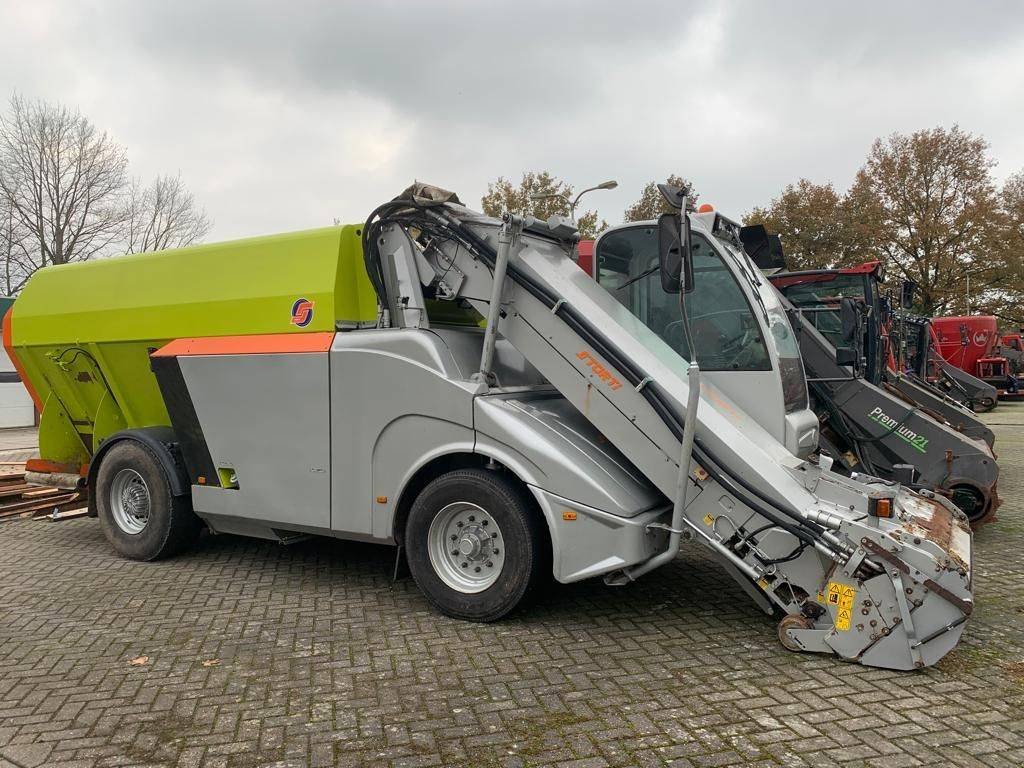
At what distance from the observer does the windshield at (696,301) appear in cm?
510

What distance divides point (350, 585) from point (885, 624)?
11.8ft

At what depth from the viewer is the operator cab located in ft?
16.5

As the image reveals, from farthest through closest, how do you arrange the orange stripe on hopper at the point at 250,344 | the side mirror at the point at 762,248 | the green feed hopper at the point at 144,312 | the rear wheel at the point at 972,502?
the rear wheel at the point at 972,502 → the side mirror at the point at 762,248 → the green feed hopper at the point at 144,312 → the orange stripe on hopper at the point at 250,344

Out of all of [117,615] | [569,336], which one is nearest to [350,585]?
[117,615]

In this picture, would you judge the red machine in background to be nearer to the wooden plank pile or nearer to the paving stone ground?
the paving stone ground

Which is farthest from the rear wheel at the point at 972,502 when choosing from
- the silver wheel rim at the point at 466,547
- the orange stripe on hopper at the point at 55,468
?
the orange stripe on hopper at the point at 55,468

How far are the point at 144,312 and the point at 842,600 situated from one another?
558cm

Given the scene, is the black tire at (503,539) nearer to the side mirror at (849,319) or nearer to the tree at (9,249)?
the side mirror at (849,319)

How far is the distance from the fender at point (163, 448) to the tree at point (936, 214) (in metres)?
33.3

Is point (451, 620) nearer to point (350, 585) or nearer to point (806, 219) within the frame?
point (350, 585)

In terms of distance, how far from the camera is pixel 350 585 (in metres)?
5.65

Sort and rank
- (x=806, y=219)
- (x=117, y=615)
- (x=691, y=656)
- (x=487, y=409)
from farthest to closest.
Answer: (x=806, y=219) → (x=117, y=615) → (x=487, y=409) → (x=691, y=656)

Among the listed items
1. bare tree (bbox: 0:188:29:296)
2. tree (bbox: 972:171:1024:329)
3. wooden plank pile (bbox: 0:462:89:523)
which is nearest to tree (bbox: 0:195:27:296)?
bare tree (bbox: 0:188:29:296)

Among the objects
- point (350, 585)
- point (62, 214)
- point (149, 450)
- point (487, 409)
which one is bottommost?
point (350, 585)
